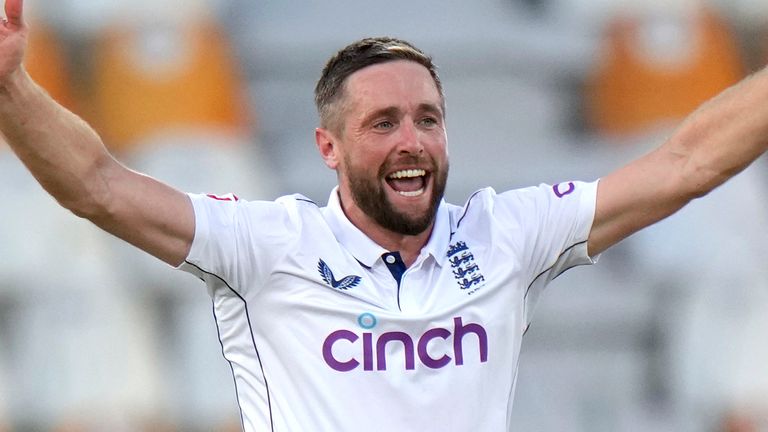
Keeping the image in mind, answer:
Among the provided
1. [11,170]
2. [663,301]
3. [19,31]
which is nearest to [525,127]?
[663,301]

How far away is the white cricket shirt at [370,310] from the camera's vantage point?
2.60 m

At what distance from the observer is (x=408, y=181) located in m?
2.82

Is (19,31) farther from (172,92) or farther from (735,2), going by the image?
(735,2)

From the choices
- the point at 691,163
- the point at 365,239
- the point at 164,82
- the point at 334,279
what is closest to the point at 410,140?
the point at 365,239

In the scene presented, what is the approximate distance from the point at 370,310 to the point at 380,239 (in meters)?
0.27

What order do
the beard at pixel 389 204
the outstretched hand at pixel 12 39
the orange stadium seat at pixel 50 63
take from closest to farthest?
the outstretched hand at pixel 12 39 → the beard at pixel 389 204 → the orange stadium seat at pixel 50 63

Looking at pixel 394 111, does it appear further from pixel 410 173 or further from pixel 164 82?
pixel 164 82

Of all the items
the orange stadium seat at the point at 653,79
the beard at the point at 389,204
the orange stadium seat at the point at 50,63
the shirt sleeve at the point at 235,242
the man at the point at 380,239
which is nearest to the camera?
the man at the point at 380,239

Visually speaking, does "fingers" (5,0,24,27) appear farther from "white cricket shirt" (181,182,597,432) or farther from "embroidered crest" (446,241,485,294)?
"embroidered crest" (446,241,485,294)

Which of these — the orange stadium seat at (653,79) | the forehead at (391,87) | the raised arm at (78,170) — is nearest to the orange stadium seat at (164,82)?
the orange stadium seat at (653,79)

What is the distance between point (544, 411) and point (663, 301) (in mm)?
730

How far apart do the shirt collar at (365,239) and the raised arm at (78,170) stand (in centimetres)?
42

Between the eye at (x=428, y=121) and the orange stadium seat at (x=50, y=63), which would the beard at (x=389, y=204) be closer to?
the eye at (x=428, y=121)

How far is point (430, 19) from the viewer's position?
18.5ft
